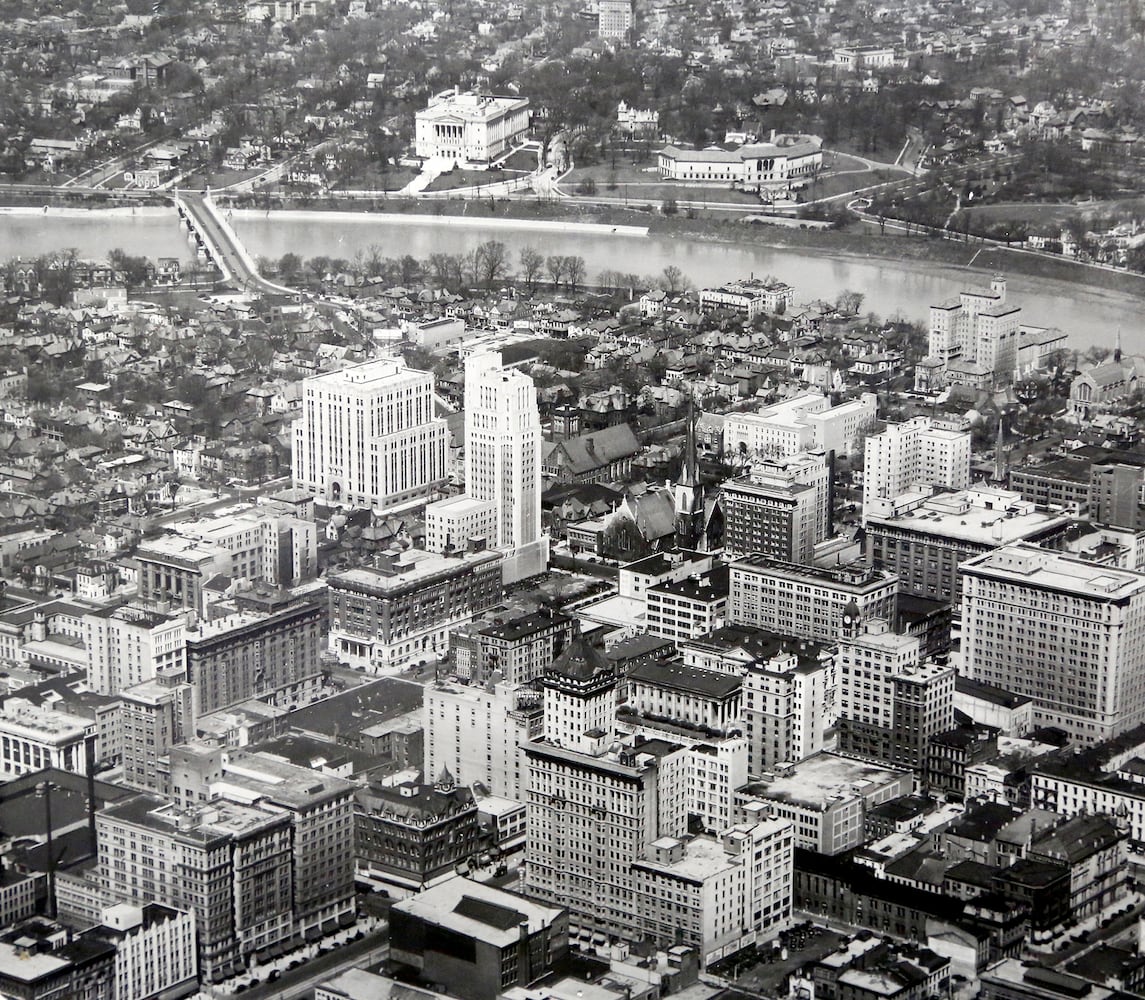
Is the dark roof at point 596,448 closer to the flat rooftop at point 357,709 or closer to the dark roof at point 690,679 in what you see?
the flat rooftop at point 357,709

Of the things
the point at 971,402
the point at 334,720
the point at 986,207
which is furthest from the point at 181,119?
the point at 334,720

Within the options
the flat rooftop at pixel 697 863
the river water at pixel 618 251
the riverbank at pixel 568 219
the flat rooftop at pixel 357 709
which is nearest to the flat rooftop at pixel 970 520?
the flat rooftop at pixel 357 709

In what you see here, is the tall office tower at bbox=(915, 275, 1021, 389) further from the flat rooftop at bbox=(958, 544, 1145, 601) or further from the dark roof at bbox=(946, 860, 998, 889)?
the dark roof at bbox=(946, 860, 998, 889)

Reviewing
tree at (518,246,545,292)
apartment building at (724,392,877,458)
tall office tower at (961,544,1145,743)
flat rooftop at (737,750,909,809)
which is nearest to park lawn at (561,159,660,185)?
tree at (518,246,545,292)

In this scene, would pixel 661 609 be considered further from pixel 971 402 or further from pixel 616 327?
pixel 616 327

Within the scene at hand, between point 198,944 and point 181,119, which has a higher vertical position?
point 181,119

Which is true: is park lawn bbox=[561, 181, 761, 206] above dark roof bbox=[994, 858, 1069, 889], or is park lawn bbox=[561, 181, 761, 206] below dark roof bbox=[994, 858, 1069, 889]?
above
